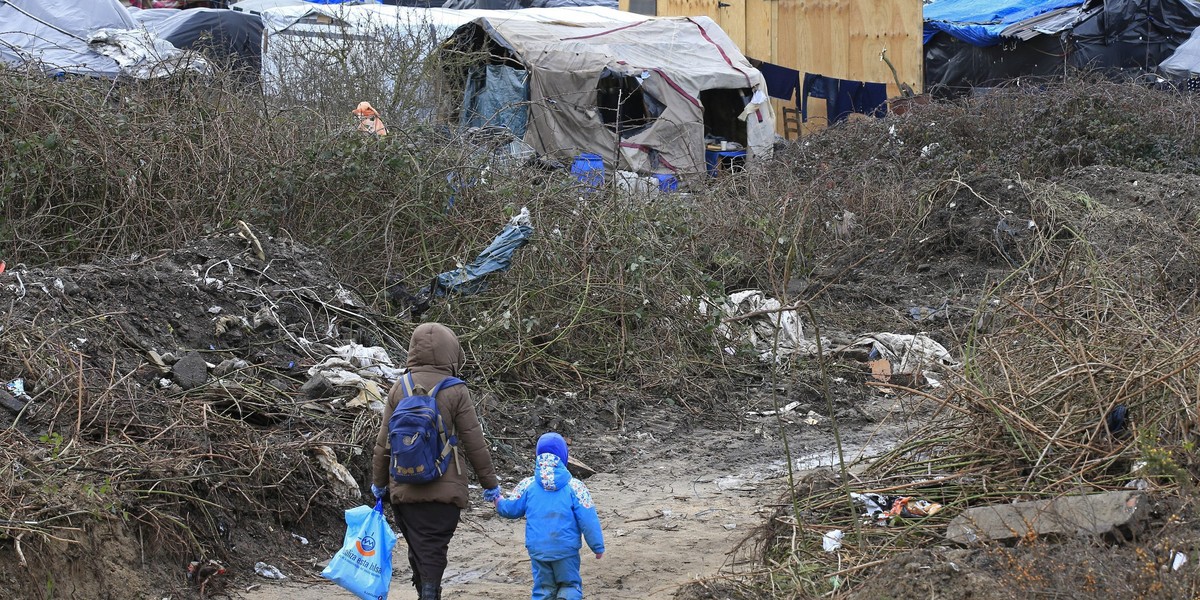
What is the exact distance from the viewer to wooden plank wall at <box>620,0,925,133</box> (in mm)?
19625

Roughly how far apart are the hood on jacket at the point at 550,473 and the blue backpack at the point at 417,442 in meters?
0.39

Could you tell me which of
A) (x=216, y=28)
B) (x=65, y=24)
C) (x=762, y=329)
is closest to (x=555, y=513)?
(x=762, y=329)

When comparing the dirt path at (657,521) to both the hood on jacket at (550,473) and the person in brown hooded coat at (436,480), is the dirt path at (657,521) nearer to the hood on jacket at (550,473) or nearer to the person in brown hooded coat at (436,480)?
the person in brown hooded coat at (436,480)

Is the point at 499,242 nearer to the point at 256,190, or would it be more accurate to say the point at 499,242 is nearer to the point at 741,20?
the point at 256,190

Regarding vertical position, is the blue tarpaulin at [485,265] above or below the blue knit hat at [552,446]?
below

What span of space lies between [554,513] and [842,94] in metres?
16.4

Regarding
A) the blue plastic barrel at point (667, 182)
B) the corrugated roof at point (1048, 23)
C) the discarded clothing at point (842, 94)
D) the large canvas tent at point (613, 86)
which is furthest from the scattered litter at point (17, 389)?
the corrugated roof at point (1048, 23)

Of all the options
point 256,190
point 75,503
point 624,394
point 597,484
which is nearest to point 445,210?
point 256,190

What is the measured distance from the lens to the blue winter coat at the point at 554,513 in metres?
4.46

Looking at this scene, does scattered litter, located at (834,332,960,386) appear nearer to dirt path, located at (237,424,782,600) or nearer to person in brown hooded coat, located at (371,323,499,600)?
dirt path, located at (237,424,782,600)

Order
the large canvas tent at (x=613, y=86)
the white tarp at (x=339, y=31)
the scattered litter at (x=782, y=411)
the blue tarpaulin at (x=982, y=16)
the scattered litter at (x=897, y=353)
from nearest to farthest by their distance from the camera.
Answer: the scattered litter at (x=782, y=411)
the scattered litter at (x=897, y=353)
the white tarp at (x=339, y=31)
the large canvas tent at (x=613, y=86)
the blue tarpaulin at (x=982, y=16)

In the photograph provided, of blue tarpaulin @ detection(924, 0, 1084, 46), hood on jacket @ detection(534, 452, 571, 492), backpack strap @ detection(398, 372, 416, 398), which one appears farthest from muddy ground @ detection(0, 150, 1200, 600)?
blue tarpaulin @ detection(924, 0, 1084, 46)

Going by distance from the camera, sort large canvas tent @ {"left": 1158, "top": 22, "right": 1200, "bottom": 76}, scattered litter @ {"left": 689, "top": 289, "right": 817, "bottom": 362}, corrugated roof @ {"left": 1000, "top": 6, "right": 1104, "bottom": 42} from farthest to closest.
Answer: corrugated roof @ {"left": 1000, "top": 6, "right": 1104, "bottom": 42} → large canvas tent @ {"left": 1158, "top": 22, "right": 1200, "bottom": 76} → scattered litter @ {"left": 689, "top": 289, "right": 817, "bottom": 362}

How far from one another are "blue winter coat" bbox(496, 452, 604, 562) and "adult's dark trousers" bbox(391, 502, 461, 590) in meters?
0.25
